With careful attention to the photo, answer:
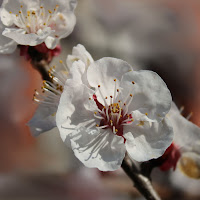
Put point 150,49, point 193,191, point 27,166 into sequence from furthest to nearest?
point 150,49
point 27,166
point 193,191

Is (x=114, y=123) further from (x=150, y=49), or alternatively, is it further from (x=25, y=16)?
(x=150, y=49)

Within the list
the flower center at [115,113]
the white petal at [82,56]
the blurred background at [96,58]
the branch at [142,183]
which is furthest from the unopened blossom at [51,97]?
the blurred background at [96,58]

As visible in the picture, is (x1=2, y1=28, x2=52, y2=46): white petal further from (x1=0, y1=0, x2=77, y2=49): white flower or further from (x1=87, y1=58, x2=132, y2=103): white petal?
(x1=87, y1=58, x2=132, y2=103): white petal

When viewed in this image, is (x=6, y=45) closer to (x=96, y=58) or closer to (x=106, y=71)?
(x=106, y=71)

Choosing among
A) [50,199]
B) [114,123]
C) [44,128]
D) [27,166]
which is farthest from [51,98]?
[27,166]

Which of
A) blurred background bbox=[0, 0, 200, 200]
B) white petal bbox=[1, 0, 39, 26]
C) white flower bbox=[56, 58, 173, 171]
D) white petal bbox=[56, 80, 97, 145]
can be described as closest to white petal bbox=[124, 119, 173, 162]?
white flower bbox=[56, 58, 173, 171]

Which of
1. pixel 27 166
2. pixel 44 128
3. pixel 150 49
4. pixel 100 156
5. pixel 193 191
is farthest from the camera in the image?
pixel 150 49
